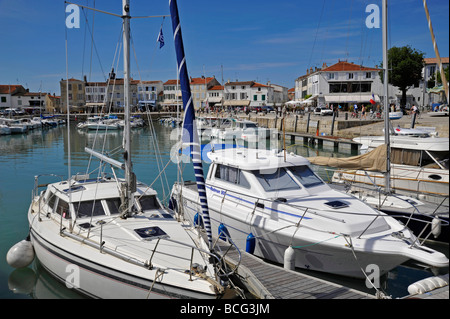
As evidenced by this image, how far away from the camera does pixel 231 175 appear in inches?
453

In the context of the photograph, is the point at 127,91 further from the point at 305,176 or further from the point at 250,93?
the point at 250,93

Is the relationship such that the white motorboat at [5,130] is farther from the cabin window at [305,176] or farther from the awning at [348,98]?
the cabin window at [305,176]

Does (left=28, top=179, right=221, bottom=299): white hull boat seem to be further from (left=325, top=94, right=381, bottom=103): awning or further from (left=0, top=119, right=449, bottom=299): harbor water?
(left=325, top=94, right=381, bottom=103): awning

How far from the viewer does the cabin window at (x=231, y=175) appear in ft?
36.2

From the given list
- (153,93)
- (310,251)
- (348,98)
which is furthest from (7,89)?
(310,251)

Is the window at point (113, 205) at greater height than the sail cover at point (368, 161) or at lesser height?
lesser

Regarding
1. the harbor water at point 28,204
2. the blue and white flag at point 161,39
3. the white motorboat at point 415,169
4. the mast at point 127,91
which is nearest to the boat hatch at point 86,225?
the mast at point 127,91

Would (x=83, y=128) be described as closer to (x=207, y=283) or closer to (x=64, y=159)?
(x=64, y=159)

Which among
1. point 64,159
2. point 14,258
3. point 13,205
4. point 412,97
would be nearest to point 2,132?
point 64,159

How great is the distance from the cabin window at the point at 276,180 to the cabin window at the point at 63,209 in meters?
5.09

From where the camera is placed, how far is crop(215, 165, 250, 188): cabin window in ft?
36.2

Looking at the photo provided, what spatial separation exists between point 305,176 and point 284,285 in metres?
4.50
